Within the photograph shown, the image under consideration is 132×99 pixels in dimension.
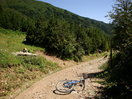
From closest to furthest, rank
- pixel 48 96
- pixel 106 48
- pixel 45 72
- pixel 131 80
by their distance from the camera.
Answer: pixel 131 80, pixel 48 96, pixel 45 72, pixel 106 48

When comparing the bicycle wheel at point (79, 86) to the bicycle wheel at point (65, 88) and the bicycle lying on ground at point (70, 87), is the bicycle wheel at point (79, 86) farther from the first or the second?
the bicycle wheel at point (65, 88)

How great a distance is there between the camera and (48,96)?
29.4 feet

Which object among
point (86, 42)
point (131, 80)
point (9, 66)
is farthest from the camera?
point (86, 42)

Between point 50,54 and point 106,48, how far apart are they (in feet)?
94.7

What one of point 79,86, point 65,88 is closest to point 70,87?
point 65,88

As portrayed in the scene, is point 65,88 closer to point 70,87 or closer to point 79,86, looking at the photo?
point 70,87

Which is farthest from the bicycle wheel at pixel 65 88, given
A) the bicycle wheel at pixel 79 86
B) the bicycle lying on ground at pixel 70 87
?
the bicycle wheel at pixel 79 86

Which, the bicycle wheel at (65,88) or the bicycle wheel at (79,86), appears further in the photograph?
the bicycle wheel at (79,86)

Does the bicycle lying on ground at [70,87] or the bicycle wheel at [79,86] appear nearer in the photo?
the bicycle lying on ground at [70,87]

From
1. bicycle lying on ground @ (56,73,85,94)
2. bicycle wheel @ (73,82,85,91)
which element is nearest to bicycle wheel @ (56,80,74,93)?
bicycle lying on ground @ (56,73,85,94)

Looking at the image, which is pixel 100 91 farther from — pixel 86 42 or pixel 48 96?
pixel 86 42

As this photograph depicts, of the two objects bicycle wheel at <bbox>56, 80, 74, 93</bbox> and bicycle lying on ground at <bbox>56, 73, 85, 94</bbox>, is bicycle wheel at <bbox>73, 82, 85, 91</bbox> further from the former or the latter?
bicycle wheel at <bbox>56, 80, 74, 93</bbox>

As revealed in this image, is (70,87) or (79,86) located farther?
(79,86)

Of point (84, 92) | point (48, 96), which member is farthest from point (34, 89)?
point (84, 92)
